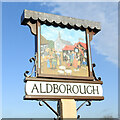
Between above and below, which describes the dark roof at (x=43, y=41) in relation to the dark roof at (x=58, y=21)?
below

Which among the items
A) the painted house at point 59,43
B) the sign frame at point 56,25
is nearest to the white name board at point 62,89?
the sign frame at point 56,25

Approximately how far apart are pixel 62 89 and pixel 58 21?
3.24 m

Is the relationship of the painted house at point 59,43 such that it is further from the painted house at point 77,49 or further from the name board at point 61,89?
the name board at point 61,89

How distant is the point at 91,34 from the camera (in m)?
12.0

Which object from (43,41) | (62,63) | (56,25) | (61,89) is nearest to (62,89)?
(61,89)

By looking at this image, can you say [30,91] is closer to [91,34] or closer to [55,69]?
[55,69]

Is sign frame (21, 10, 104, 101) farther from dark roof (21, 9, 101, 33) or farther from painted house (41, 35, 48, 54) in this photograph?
painted house (41, 35, 48, 54)

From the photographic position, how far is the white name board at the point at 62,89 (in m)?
9.71

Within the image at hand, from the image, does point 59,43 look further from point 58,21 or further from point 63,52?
point 58,21

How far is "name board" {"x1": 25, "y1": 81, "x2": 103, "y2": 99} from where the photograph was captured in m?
9.70

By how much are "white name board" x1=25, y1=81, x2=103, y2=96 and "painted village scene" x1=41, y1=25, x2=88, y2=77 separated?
54 centimetres

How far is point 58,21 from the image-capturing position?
1117 cm

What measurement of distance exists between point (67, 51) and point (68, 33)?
3.24 feet

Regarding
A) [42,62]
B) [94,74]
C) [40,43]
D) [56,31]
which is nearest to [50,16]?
[56,31]
